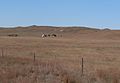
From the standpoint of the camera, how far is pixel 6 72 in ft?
48.0

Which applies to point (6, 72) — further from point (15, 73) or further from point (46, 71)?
point (46, 71)

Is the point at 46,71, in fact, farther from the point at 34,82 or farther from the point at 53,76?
the point at 34,82

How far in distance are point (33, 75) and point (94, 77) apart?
2.46 metres

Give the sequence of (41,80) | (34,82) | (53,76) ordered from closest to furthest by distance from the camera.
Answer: (34,82), (41,80), (53,76)

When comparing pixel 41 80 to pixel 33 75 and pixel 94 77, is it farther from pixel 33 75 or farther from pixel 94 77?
pixel 94 77

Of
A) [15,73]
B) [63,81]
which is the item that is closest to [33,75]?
[15,73]

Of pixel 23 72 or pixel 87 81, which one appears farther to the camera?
pixel 23 72

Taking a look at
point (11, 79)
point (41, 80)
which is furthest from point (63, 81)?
point (11, 79)

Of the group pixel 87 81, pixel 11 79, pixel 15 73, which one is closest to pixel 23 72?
pixel 15 73

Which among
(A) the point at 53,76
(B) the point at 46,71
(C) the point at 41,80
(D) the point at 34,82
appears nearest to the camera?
(D) the point at 34,82

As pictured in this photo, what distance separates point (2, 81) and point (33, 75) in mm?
1865

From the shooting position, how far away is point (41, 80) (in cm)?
1367

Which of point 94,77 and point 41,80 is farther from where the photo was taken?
point 94,77

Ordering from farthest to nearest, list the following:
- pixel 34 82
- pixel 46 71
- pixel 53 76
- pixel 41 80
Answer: pixel 46 71 → pixel 53 76 → pixel 41 80 → pixel 34 82
